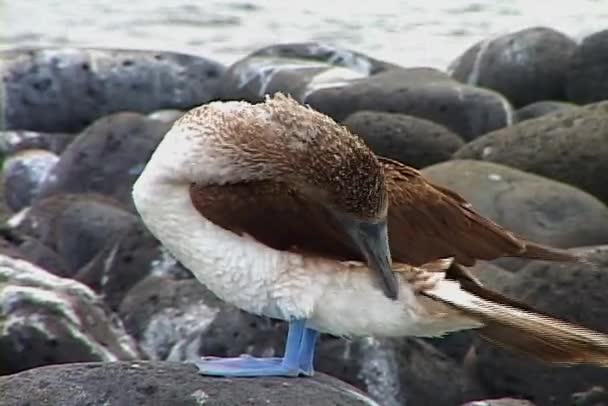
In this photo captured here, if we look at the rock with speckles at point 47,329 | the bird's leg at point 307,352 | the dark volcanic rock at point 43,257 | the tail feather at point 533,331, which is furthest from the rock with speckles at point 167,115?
the tail feather at point 533,331

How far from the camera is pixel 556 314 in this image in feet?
20.0

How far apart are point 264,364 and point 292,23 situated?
1690 cm

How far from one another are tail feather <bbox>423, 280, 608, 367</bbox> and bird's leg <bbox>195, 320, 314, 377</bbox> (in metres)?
0.44

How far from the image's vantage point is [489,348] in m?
6.47

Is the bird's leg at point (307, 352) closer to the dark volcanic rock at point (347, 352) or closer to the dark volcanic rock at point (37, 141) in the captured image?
the dark volcanic rock at point (347, 352)

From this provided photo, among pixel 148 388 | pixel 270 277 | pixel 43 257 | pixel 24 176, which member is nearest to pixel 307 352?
pixel 270 277

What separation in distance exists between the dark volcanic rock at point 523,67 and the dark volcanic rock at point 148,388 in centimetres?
952

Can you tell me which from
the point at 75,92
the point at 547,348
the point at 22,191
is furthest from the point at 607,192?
the point at 75,92

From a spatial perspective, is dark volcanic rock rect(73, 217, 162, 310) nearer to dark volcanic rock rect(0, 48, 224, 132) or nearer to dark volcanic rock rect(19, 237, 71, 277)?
dark volcanic rock rect(19, 237, 71, 277)

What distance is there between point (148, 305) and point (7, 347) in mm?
1037

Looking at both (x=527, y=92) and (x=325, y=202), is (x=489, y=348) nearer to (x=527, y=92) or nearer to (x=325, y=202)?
(x=325, y=202)

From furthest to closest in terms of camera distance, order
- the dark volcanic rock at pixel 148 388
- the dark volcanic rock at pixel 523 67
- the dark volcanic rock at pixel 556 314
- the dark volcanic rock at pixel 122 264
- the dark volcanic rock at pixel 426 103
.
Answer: the dark volcanic rock at pixel 523 67, the dark volcanic rock at pixel 426 103, the dark volcanic rock at pixel 122 264, the dark volcanic rock at pixel 556 314, the dark volcanic rock at pixel 148 388

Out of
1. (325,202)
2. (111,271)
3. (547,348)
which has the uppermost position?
(325,202)

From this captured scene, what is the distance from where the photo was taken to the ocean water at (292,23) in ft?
62.0
